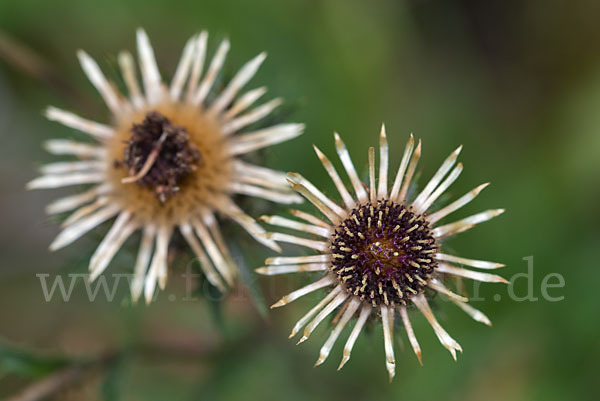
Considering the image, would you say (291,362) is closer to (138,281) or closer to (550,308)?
(138,281)

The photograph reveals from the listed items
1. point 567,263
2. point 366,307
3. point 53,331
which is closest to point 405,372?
point 567,263

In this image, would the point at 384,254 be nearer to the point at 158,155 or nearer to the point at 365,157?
the point at 158,155

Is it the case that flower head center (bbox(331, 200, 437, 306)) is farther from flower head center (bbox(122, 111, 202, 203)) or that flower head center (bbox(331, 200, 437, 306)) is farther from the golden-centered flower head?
flower head center (bbox(122, 111, 202, 203))

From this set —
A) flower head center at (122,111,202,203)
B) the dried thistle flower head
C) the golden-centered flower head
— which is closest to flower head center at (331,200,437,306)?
the golden-centered flower head

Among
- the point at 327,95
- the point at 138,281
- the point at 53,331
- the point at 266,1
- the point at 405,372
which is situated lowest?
the point at 405,372

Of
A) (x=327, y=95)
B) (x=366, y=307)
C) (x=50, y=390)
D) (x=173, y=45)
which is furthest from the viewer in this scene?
(x=173, y=45)

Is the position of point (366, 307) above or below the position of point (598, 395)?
above

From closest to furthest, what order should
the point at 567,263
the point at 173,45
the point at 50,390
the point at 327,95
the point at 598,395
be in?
the point at 50,390, the point at 598,395, the point at 567,263, the point at 327,95, the point at 173,45

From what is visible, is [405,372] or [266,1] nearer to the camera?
[405,372]
